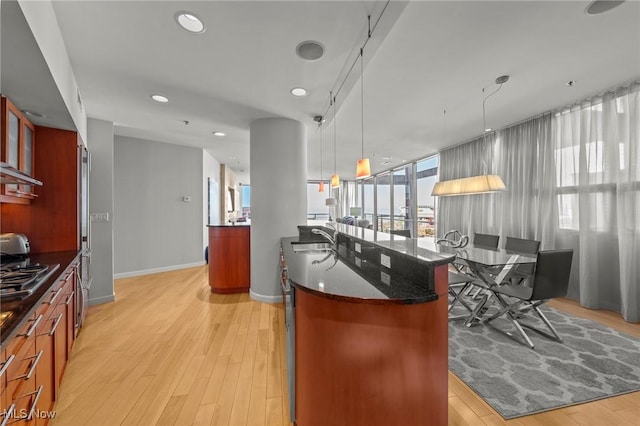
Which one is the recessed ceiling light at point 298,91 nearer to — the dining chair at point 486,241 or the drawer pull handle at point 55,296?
the drawer pull handle at point 55,296

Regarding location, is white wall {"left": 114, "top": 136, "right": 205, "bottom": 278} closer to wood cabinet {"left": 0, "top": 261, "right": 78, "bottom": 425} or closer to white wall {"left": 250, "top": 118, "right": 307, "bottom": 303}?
white wall {"left": 250, "top": 118, "right": 307, "bottom": 303}

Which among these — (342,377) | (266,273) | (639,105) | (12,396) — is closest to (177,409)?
(12,396)

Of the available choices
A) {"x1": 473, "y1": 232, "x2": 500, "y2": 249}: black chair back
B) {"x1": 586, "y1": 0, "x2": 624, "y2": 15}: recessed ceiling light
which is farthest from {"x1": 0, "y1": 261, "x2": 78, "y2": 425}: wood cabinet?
{"x1": 473, "y1": 232, "x2": 500, "y2": 249}: black chair back

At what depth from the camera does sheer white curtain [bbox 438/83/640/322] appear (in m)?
3.06

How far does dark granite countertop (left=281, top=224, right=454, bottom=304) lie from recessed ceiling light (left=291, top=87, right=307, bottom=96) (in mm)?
1751

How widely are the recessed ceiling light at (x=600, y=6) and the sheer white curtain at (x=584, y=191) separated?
1906mm

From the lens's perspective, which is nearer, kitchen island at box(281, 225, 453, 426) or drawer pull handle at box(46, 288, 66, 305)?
kitchen island at box(281, 225, 453, 426)

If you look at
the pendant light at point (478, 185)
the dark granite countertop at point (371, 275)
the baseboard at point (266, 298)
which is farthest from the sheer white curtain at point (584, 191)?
the baseboard at point (266, 298)

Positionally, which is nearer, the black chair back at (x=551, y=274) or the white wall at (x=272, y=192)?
the black chair back at (x=551, y=274)

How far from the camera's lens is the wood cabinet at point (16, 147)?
72.0 inches

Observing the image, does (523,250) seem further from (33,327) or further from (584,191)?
(33,327)

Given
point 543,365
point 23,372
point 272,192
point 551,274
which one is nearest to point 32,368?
point 23,372

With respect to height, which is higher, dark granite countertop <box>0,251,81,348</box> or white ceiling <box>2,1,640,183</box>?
white ceiling <box>2,1,640,183</box>

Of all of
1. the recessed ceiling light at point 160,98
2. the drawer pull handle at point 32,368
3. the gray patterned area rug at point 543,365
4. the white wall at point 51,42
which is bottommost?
the gray patterned area rug at point 543,365
